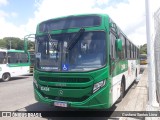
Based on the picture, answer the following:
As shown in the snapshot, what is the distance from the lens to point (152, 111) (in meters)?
5.98

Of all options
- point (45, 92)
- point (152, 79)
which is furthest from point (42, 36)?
point (152, 79)

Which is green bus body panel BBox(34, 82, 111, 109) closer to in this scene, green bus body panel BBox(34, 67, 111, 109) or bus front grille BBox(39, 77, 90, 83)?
green bus body panel BBox(34, 67, 111, 109)

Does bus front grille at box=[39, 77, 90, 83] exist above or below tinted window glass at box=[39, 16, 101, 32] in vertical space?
below

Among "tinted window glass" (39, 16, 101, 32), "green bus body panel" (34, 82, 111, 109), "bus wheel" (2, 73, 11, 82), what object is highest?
"tinted window glass" (39, 16, 101, 32)

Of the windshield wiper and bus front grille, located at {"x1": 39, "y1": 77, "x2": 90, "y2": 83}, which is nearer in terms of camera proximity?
bus front grille, located at {"x1": 39, "y1": 77, "x2": 90, "y2": 83}

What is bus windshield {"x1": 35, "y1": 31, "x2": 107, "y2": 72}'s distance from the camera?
548 cm

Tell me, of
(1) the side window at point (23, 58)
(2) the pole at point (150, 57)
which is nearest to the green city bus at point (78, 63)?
(2) the pole at point (150, 57)

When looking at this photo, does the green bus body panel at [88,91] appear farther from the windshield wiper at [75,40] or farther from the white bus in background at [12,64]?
the white bus in background at [12,64]

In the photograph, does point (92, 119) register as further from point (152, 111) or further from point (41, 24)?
point (41, 24)

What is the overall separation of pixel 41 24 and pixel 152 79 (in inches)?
154

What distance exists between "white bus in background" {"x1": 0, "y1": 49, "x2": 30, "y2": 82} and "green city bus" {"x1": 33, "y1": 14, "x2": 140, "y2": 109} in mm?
11323

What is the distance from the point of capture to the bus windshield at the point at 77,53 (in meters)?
5.48

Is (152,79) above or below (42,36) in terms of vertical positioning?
below

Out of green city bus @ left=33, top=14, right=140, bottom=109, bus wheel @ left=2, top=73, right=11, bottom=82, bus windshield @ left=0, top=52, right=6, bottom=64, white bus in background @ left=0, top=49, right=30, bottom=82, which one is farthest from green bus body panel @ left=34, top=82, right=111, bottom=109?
bus wheel @ left=2, top=73, right=11, bottom=82
